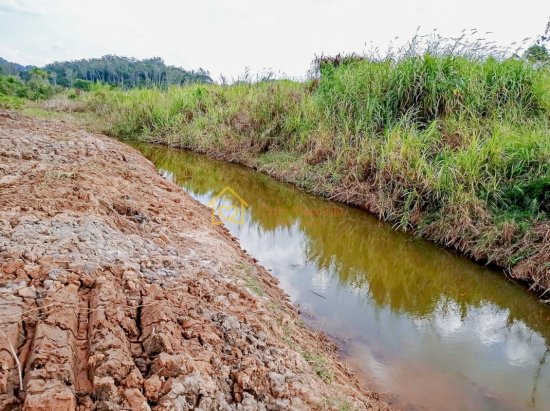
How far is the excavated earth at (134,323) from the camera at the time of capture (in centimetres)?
169

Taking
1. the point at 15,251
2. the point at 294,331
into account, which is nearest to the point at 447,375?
the point at 294,331

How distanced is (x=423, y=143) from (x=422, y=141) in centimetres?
9

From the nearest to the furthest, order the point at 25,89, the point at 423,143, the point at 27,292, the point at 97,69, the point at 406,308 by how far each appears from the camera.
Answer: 1. the point at 27,292
2. the point at 406,308
3. the point at 423,143
4. the point at 25,89
5. the point at 97,69

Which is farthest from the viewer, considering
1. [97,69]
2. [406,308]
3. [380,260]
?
[97,69]

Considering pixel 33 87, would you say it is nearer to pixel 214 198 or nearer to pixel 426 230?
pixel 214 198

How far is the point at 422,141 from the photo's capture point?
21.3 ft

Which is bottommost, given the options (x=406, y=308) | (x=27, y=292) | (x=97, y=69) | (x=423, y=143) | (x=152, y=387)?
(x=406, y=308)

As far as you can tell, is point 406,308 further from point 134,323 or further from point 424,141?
point 424,141

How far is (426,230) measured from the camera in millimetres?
5645

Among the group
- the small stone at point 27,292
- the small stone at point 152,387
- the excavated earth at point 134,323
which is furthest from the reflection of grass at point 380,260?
the small stone at point 27,292

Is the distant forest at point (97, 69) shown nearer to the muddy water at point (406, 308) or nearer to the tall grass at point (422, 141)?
the tall grass at point (422, 141)

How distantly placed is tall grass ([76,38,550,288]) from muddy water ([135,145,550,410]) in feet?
1.43

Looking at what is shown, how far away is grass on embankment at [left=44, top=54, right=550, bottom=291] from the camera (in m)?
5.12

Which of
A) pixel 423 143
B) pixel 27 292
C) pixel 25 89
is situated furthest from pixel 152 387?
pixel 25 89
